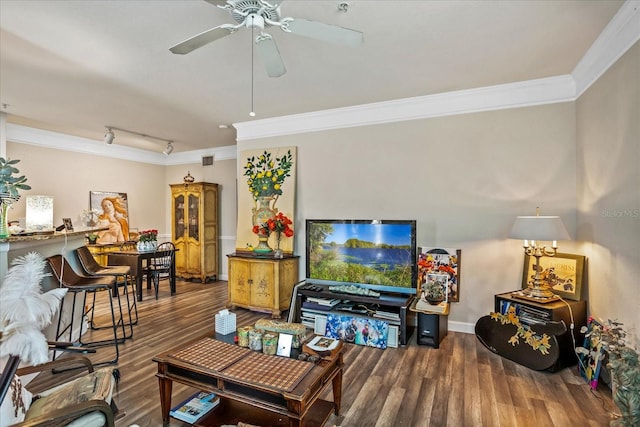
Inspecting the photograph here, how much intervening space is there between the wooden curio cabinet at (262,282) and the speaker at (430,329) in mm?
1782

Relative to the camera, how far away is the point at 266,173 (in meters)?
4.44

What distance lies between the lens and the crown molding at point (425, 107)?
329cm

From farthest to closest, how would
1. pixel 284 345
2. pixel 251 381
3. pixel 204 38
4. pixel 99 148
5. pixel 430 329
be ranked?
pixel 99 148, pixel 430 329, pixel 284 345, pixel 204 38, pixel 251 381

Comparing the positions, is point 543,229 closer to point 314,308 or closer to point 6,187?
point 314,308

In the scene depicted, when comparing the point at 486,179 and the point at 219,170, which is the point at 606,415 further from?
the point at 219,170

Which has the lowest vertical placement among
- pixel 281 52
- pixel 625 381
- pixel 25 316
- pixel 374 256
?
pixel 625 381

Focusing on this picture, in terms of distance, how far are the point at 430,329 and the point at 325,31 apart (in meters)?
2.92

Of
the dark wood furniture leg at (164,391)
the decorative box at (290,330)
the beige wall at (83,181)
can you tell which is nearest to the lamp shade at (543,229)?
the decorative box at (290,330)

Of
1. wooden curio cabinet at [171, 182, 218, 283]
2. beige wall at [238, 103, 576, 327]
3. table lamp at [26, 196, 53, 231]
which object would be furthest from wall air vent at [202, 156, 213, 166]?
beige wall at [238, 103, 576, 327]

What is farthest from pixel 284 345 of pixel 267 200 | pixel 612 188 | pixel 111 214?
pixel 111 214

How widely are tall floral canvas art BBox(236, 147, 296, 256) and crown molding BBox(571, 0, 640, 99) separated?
3286mm

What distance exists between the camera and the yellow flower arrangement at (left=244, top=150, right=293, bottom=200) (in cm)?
445

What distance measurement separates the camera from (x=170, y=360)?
195 centimetres

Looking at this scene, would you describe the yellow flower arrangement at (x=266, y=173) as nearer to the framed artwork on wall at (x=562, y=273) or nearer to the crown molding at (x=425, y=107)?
the crown molding at (x=425, y=107)
